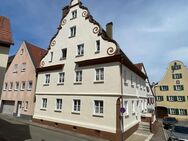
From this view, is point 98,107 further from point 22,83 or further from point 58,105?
point 22,83

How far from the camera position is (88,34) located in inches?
707

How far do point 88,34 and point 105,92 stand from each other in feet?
23.3

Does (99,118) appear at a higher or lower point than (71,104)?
lower

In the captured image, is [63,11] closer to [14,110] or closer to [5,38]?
[5,38]

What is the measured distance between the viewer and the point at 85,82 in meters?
16.9

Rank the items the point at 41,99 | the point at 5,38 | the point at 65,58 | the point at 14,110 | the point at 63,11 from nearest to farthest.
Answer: the point at 5,38, the point at 65,58, the point at 41,99, the point at 63,11, the point at 14,110

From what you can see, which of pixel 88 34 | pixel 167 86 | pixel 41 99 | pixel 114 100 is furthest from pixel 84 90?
pixel 167 86

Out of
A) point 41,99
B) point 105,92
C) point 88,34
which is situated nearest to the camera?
point 105,92

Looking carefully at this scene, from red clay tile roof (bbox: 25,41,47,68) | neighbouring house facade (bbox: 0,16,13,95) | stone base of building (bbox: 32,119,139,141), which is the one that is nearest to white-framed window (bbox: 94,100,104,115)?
stone base of building (bbox: 32,119,139,141)

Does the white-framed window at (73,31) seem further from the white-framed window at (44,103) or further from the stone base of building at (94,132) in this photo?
the stone base of building at (94,132)

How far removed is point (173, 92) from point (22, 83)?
1327 inches

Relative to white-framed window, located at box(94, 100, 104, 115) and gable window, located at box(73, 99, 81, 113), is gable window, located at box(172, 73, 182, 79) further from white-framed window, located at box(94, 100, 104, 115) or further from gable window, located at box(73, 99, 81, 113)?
gable window, located at box(73, 99, 81, 113)

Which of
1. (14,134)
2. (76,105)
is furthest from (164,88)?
(14,134)

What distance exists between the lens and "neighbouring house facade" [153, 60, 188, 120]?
1426 inches
